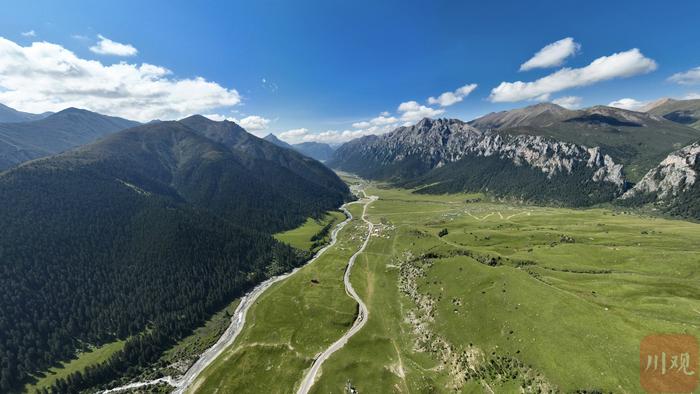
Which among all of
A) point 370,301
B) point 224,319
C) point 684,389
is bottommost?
point 224,319

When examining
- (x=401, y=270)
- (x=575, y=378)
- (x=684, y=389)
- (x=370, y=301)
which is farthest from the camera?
(x=401, y=270)

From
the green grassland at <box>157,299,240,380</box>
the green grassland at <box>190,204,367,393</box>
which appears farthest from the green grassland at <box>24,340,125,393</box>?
the green grassland at <box>190,204,367,393</box>

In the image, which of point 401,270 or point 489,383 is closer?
point 489,383

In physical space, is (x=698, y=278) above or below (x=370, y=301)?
above

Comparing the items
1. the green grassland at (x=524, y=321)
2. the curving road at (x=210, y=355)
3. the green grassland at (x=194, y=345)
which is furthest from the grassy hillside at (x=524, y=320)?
the green grassland at (x=194, y=345)

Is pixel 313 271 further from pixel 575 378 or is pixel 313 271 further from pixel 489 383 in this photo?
pixel 575 378

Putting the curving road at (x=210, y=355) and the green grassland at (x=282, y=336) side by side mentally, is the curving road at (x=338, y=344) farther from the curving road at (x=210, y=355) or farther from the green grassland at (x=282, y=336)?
the curving road at (x=210, y=355)

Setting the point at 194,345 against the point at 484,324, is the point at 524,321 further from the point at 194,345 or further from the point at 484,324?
the point at 194,345

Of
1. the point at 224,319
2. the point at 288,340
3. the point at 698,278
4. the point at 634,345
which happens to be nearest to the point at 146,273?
the point at 224,319
